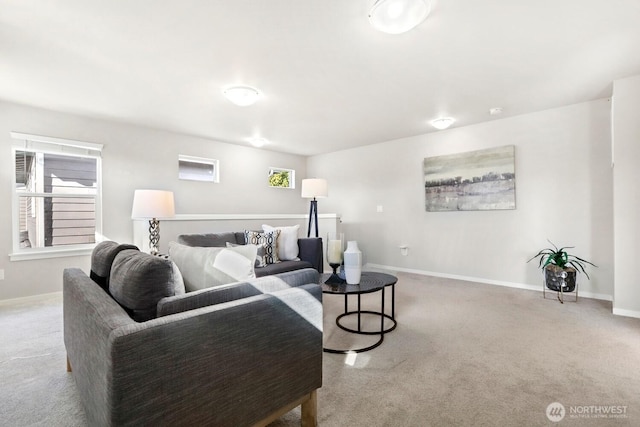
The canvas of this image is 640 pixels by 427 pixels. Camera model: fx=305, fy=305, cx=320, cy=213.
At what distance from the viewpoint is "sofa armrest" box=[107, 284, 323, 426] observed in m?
0.92

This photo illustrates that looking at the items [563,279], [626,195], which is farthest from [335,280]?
[626,195]

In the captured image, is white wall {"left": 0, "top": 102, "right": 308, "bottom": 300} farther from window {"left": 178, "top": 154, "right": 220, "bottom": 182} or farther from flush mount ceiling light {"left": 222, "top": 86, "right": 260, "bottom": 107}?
flush mount ceiling light {"left": 222, "top": 86, "right": 260, "bottom": 107}

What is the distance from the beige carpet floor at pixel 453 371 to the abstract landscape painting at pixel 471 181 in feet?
5.31

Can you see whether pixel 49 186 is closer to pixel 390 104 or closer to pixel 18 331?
pixel 18 331

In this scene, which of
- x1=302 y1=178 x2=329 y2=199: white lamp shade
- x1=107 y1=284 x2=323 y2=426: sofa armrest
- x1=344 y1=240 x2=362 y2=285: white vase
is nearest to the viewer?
x1=107 y1=284 x2=323 y2=426: sofa armrest

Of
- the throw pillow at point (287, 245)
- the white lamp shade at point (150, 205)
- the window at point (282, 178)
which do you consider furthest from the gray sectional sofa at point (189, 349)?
the window at point (282, 178)

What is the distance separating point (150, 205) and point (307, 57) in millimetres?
2301

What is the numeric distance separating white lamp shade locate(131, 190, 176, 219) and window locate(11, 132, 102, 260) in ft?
4.12

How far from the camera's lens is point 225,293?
135cm

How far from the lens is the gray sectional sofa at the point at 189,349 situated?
3.06ft

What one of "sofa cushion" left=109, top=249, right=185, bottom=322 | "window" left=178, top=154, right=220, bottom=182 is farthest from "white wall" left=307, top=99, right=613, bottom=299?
"sofa cushion" left=109, top=249, right=185, bottom=322

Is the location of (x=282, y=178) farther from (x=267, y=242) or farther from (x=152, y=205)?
(x=152, y=205)

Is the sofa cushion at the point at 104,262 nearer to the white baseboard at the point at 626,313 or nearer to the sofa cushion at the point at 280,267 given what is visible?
the sofa cushion at the point at 280,267

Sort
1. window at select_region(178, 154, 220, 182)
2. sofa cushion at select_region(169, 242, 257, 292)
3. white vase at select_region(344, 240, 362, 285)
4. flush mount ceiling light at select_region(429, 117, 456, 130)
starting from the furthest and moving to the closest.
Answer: window at select_region(178, 154, 220, 182) < flush mount ceiling light at select_region(429, 117, 456, 130) < white vase at select_region(344, 240, 362, 285) < sofa cushion at select_region(169, 242, 257, 292)
